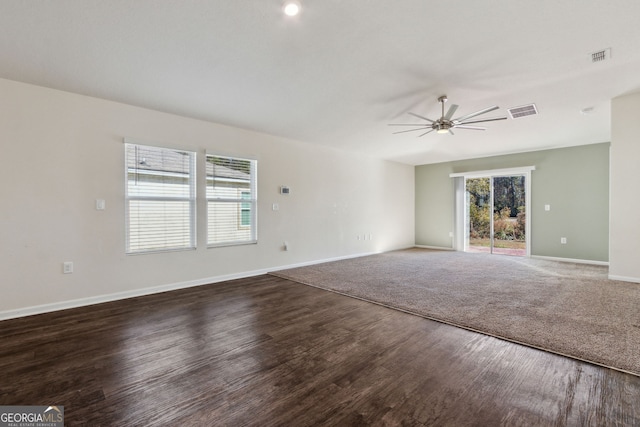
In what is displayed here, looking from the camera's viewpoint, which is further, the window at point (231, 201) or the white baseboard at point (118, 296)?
the window at point (231, 201)

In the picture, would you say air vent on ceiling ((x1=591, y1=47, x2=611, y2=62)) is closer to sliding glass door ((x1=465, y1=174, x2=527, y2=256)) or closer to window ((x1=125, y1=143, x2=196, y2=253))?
sliding glass door ((x1=465, y1=174, x2=527, y2=256))

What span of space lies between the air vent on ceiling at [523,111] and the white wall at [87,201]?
12.5 ft

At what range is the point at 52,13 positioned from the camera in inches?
86.4

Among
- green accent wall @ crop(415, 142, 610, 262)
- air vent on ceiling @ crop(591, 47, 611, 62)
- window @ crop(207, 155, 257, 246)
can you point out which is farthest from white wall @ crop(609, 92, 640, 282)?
window @ crop(207, 155, 257, 246)

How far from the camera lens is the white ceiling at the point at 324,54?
2254 millimetres

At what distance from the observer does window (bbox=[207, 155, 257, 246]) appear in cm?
446

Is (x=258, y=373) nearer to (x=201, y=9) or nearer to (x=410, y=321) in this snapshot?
(x=410, y=321)

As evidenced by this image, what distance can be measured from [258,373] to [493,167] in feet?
24.1

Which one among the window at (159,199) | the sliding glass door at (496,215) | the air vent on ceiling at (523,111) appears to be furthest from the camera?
the sliding glass door at (496,215)

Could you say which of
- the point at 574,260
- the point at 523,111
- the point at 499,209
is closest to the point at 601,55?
the point at 523,111

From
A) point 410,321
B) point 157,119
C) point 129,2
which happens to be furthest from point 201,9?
point 410,321
